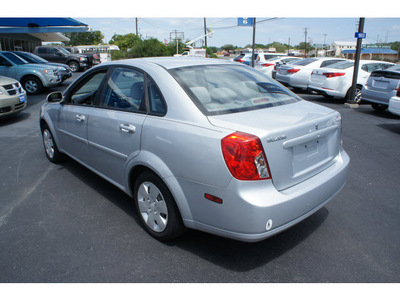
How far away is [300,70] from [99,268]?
37.7 ft

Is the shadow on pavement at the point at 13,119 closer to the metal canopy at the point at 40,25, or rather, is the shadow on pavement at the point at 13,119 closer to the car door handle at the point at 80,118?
the car door handle at the point at 80,118

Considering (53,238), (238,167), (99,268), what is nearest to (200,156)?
(238,167)

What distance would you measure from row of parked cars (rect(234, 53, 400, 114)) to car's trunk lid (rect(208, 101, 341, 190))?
537 cm

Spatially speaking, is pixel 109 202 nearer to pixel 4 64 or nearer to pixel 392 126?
pixel 392 126

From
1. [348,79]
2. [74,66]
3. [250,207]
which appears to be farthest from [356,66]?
[74,66]

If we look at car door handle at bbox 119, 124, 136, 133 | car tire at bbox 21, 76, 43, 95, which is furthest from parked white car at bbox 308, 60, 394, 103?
car tire at bbox 21, 76, 43, 95

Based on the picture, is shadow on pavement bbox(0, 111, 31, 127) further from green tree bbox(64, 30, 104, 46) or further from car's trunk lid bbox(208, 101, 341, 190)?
green tree bbox(64, 30, 104, 46)

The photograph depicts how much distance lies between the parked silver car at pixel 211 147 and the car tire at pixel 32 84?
10874mm

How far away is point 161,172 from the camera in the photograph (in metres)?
2.72

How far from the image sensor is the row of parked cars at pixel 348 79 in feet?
27.9

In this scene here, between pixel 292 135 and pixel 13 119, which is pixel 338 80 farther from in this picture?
pixel 13 119

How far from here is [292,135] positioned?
8.24 feet

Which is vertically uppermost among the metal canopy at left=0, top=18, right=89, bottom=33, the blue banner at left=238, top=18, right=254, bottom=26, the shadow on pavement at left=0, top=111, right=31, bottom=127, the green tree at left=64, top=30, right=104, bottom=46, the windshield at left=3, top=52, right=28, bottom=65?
the green tree at left=64, top=30, right=104, bottom=46

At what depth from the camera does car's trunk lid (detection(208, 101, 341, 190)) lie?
7.95ft
